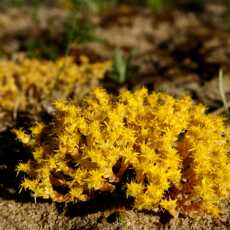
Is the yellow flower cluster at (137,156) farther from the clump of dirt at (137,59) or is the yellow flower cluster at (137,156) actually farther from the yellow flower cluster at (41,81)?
the yellow flower cluster at (41,81)

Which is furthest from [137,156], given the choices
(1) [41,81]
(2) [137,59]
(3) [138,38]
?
(3) [138,38]

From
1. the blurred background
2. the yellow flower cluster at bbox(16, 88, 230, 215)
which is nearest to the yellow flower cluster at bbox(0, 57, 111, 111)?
the blurred background

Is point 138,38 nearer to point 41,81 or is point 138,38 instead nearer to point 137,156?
point 41,81

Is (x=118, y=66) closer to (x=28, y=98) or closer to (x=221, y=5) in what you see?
(x=28, y=98)

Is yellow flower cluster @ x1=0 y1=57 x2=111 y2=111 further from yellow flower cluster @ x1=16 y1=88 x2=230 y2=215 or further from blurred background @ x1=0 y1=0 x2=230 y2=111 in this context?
yellow flower cluster @ x1=16 y1=88 x2=230 y2=215

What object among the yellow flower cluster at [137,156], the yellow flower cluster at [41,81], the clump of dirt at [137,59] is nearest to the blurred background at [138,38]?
the clump of dirt at [137,59]

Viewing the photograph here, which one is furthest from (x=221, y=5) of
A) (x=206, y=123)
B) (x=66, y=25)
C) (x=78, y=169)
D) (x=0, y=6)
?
(x=78, y=169)
